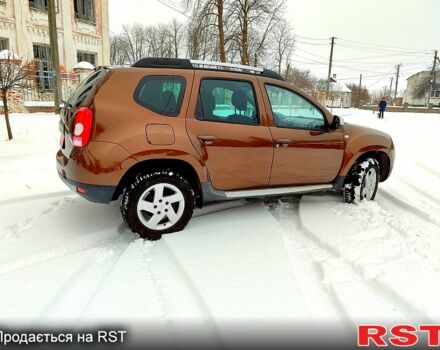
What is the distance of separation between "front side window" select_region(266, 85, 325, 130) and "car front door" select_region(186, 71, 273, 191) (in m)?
0.22

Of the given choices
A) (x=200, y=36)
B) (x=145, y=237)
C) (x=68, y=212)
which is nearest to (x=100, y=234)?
(x=145, y=237)

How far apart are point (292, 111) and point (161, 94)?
166cm

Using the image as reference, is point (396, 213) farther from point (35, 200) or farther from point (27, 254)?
point (35, 200)

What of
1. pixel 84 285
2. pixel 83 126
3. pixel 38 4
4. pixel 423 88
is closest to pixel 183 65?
pixel 83 126

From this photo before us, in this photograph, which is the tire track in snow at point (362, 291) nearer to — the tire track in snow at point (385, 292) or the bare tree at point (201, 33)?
the tire track in snow at point (385, 292)

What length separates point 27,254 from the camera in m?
3.22

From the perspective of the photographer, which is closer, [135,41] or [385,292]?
[385,292]

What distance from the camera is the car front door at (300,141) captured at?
4.04m

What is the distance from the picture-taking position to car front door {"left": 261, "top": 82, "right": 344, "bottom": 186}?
4035 millimetres

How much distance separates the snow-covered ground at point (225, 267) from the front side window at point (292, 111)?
109cm

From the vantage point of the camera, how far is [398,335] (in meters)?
2.33

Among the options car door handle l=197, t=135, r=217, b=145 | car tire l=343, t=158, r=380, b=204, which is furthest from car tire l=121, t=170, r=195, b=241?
car tire l=343, t=158, r=380, b=204

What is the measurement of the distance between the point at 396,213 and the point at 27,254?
4.24 m

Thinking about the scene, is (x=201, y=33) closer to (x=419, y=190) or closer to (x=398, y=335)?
(x=419, y=190)
